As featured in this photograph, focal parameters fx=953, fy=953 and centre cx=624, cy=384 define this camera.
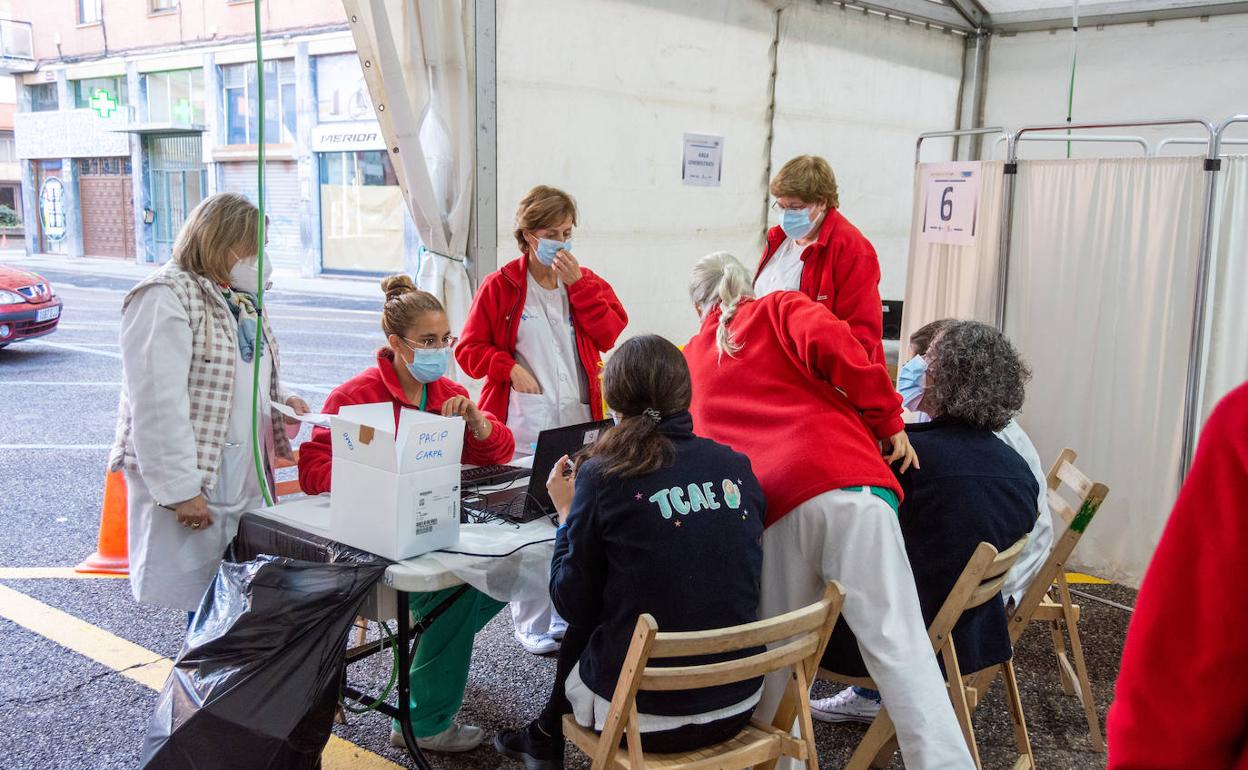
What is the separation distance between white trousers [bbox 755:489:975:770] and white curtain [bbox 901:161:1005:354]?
2.22 meters

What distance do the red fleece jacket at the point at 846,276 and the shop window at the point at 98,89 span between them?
54.3 feet

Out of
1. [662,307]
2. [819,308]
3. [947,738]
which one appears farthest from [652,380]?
[662,307]

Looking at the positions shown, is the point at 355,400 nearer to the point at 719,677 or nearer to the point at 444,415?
the point at 444,415

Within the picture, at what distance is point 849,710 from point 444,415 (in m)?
1.41

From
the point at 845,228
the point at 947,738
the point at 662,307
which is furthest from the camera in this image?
the point at 662,307

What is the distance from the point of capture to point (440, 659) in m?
2.41

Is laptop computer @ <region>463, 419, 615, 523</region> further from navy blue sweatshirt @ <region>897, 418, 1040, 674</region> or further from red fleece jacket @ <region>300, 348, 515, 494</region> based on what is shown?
navy blue sweatshirt @ <region>897, 418, 1040, 674</region>

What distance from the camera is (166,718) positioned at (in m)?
1.73

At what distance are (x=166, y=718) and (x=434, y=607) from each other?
0.66 meters

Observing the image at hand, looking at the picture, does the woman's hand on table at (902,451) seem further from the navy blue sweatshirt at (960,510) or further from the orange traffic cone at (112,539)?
the orange traffic cone at (112,539)

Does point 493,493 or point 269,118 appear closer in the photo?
point 493,493

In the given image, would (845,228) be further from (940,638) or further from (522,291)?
(940,638)

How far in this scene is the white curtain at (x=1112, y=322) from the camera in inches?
136

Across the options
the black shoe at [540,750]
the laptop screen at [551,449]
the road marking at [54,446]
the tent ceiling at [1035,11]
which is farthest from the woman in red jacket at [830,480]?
the road marking at [54,446]
